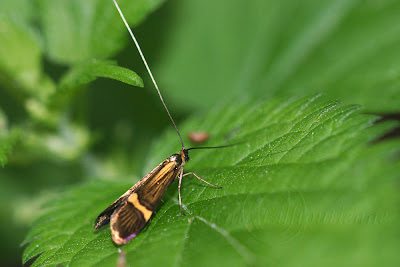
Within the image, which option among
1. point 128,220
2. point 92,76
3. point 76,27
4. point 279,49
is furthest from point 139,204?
point 279,49

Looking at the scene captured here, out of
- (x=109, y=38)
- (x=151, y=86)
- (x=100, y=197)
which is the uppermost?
(x=151, y=86)

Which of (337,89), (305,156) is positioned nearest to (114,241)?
(305,156)

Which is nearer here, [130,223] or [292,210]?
[292,210]

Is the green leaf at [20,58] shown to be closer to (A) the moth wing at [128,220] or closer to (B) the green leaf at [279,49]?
(A) the moth wing at [128,220]

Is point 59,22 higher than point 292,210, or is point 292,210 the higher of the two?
point 59,22

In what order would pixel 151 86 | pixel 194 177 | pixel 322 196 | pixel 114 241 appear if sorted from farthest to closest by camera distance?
1. pixel 151 86
2. pixel 194 177
3. pixel 114 241
4. pixel 322 196

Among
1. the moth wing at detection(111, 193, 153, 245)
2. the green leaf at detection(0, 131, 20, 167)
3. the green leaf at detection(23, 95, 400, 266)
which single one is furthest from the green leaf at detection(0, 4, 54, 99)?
the moth wing at detection(111, 193, 153, 245)

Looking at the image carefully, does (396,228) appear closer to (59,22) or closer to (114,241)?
(114,241)
